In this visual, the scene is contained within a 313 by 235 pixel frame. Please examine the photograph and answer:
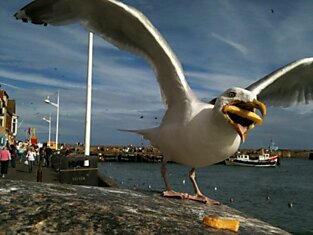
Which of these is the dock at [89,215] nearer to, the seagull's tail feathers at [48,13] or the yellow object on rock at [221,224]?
the yellow object on rock at [221,224]

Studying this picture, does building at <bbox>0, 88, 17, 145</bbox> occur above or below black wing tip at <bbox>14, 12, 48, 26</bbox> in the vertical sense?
above

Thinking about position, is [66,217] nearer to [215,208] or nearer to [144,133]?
[215,208]

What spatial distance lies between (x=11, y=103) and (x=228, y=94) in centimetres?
8345

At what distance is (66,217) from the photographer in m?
3.36

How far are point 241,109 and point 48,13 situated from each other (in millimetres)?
3326

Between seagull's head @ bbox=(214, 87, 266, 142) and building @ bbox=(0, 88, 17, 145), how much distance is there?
4261 cm

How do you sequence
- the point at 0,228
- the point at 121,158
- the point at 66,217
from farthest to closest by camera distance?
the point at 121,158 → the point at 66,217 → the point at 0,228

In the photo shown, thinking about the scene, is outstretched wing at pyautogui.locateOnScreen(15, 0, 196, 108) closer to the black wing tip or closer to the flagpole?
the black wing tip

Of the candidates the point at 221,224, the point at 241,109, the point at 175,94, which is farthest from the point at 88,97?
the point at 221,224

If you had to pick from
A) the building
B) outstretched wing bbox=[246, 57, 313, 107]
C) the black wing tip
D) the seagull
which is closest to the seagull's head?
the seagull

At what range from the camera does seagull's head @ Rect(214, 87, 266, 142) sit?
181 inches

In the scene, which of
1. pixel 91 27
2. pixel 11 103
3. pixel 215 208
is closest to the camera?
pixel 215 208

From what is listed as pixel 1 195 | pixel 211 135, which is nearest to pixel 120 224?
pixel 1 195

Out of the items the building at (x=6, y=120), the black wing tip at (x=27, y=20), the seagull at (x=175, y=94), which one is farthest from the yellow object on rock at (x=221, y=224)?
the building at (x=6, y=120)
